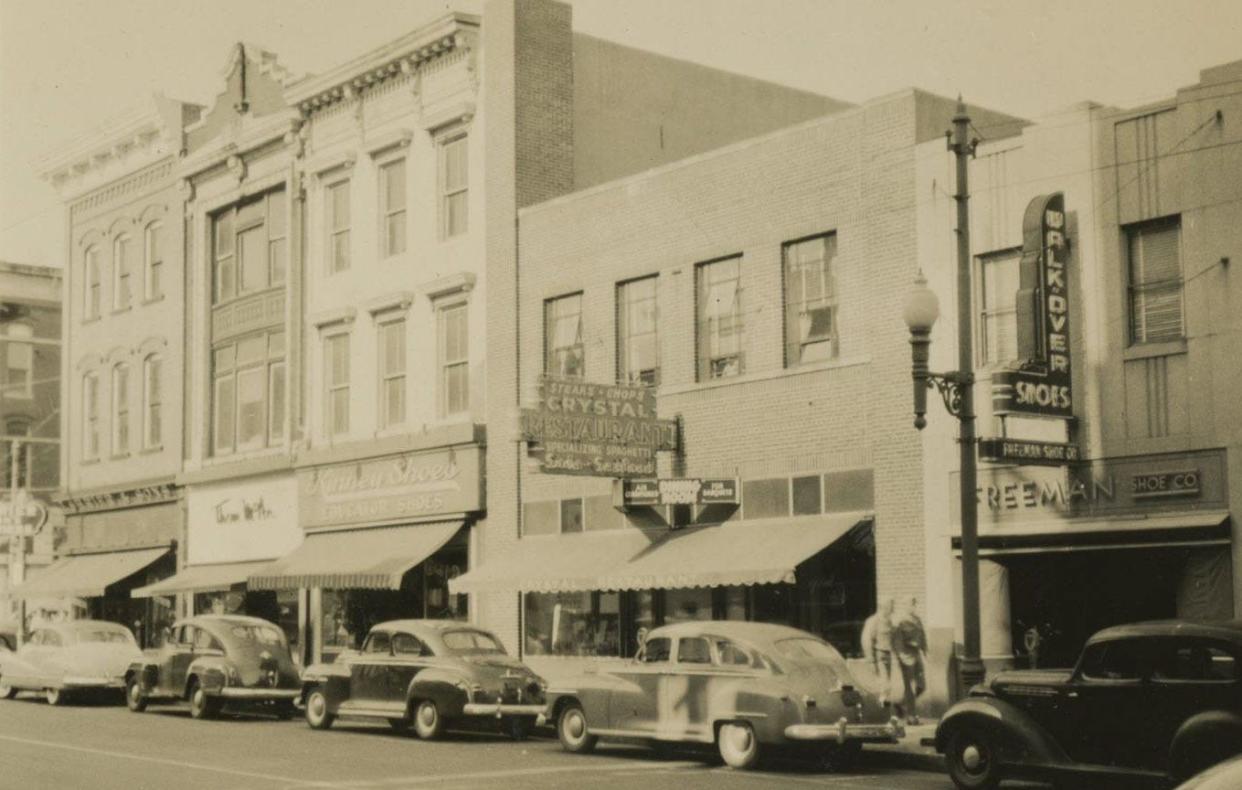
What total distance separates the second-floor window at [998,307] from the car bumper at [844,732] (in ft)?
20.0

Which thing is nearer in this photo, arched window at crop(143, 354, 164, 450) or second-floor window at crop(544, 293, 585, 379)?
second-floor window at crop(544, 293, 585, 379)

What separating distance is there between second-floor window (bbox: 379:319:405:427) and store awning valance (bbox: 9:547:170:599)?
31.3 feet

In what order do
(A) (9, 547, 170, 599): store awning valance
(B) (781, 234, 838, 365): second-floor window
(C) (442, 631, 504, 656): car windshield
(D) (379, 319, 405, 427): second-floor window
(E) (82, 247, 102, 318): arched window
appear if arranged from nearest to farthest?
(C) (442, 631, 504, 656): car windshield < (B) (781, 234, 838, 365): second-floor window < (D) (379, 319, 405, 427): second-floor window < (A) (9, 547, 170, 599): store awning valance < (E) (82, 247, 102, 318): arched window

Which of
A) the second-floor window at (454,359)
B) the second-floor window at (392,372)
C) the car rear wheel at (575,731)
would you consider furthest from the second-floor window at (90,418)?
the car rear wheel at (575,731)

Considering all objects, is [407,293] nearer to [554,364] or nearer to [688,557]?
[554,364]

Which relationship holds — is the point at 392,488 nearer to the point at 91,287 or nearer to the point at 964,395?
the point at 91,287

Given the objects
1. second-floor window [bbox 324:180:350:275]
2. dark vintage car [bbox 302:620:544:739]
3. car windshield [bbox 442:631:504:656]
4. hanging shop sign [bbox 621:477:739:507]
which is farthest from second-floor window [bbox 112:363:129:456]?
car windshield [bbox 442:631:504:656]

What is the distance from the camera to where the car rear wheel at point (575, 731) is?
20094mm

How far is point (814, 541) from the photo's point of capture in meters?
23.7

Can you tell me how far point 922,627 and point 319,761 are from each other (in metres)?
7.65

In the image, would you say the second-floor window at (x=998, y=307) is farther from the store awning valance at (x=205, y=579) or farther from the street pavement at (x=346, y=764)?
the store awning valance at (x=205, y=579)

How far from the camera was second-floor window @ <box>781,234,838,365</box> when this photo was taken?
2483 centimetres

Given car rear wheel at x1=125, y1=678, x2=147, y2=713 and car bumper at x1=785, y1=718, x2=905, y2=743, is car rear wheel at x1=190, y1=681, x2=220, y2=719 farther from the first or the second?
car bumper at x1=785, y1=718, x2=905, y2=743

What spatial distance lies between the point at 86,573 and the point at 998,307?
88.6 feet
